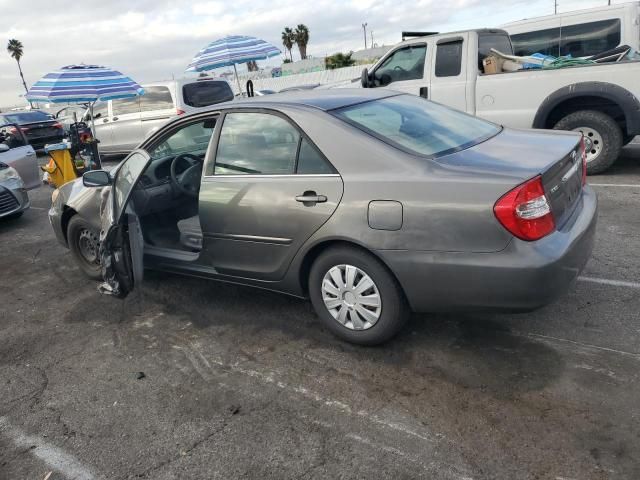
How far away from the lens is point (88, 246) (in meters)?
4.91

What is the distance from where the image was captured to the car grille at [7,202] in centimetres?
737

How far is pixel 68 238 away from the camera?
4969 mm

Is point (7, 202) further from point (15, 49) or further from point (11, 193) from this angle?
point (15, 49)

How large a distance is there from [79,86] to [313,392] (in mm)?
8191

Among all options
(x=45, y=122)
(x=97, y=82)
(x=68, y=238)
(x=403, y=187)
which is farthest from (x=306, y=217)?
(x=45, y=122)

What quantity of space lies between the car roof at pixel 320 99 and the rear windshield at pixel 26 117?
14410 mm

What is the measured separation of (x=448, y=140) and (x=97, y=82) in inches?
311

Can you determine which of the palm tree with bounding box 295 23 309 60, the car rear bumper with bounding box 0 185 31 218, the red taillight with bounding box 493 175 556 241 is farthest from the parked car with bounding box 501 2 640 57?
the palm tree with bounding box 295 23 309 60

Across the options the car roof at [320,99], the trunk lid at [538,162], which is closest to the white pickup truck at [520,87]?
the trunk lid at [538,162]

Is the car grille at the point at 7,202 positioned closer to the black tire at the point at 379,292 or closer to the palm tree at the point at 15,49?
the black tire at the point at 379,292

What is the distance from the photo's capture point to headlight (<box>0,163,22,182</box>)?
24.6 ft

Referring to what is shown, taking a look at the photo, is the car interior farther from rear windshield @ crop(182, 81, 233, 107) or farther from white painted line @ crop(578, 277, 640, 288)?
rear windshield @ crop(182, 81, 233, 107)

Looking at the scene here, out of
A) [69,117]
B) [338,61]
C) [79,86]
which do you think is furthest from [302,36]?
[79,86]

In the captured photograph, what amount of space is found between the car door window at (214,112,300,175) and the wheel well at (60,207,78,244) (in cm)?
193
